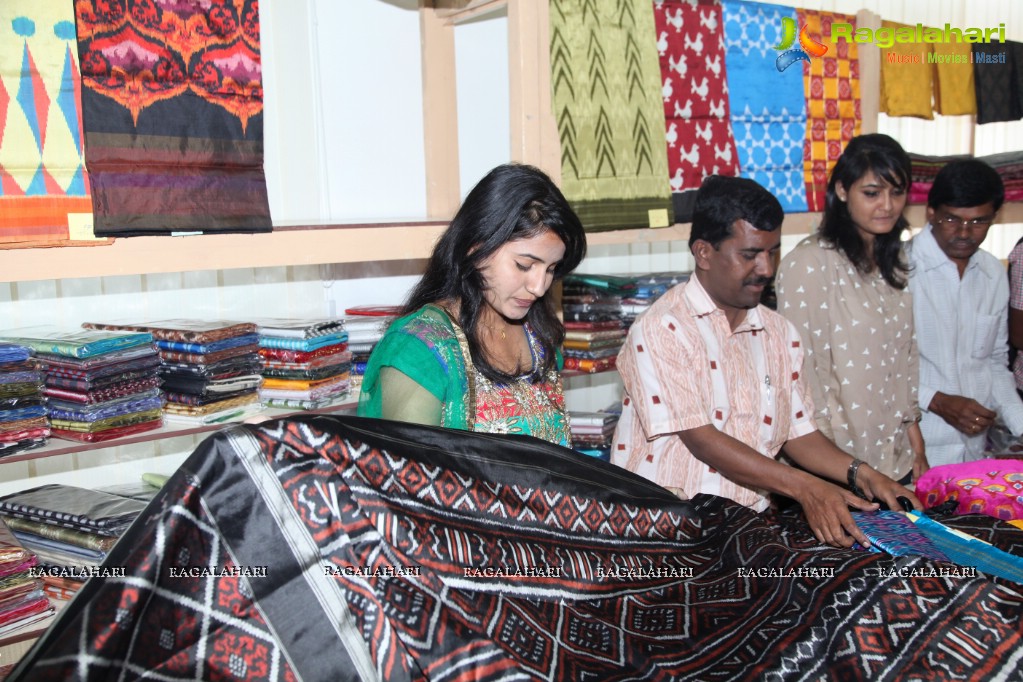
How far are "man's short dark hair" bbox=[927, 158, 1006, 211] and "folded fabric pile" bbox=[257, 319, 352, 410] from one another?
88.7 inches

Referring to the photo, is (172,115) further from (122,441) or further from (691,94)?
(691,94)

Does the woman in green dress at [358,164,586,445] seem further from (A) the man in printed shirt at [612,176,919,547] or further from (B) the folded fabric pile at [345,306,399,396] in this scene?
(B) the folded fabric pile at [345,306,399,396]

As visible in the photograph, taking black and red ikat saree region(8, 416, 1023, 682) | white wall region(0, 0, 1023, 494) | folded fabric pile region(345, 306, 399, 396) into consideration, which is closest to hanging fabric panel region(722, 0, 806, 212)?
white wall region(0, 0, 1023, 494)

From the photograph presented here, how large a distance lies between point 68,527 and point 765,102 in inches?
112

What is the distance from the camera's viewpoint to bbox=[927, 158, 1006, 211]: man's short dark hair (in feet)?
10.2

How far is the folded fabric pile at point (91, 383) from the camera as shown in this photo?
2.21 meters

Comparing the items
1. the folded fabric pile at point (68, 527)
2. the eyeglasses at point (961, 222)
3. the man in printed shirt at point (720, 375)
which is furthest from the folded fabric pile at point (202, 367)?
the eyeglasses at point (961, 222)

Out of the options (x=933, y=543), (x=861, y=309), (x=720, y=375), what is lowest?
(x=933, y=543)

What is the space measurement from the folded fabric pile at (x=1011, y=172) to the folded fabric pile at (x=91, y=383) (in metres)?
4.05

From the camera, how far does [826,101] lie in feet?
12.0

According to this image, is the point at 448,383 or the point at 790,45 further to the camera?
the point at 790,45

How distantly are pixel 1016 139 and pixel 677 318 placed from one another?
15.4ft

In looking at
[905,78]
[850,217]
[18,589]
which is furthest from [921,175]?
[18,589]

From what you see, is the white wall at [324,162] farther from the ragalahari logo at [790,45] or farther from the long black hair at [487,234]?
the ragalahari logo at [790,45]
